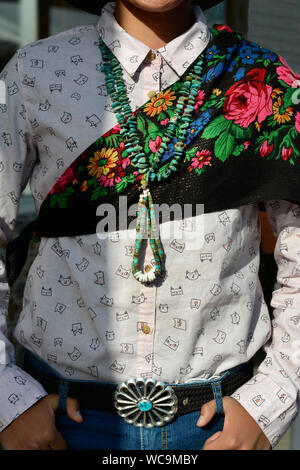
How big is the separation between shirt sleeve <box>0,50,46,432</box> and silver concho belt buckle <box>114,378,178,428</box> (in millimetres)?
188

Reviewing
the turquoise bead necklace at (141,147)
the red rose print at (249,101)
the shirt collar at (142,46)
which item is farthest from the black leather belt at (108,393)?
the shirt collar at (142,46)

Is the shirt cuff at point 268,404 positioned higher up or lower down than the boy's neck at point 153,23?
lower down

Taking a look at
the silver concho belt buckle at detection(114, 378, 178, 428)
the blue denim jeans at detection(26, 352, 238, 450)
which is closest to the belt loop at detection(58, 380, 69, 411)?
the blue denim jeans at detection(26, 352, 238, 450)

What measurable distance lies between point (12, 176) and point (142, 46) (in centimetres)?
43

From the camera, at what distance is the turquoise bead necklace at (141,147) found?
1.29 m

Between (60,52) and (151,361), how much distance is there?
750 millimetres

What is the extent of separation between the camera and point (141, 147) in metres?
1.31

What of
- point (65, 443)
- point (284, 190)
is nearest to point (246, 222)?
point (284, 190)

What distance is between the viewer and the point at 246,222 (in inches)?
54.7

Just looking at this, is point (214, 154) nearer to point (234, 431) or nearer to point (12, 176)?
point (12, 176)

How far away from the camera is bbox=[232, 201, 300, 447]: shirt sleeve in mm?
1356

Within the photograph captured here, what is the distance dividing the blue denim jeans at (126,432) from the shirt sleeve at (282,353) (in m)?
0.09

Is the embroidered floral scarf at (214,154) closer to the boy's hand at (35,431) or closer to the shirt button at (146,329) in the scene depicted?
the shirt button at (146,329)
